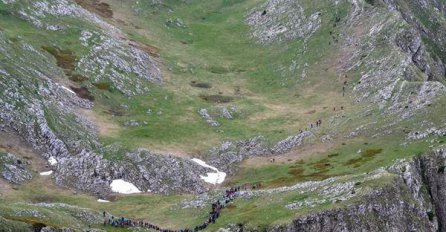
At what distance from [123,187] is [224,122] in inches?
1563

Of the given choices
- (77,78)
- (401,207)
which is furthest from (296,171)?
(77,78)

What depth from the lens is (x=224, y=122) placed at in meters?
146

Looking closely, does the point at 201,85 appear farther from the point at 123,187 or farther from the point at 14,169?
the point at 14,169

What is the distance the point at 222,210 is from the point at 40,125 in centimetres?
4653

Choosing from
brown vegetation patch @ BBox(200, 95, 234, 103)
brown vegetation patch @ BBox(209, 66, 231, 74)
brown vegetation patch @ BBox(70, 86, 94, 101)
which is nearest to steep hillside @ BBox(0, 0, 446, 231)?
brown vegetation patch @ BBox(209, 66, 231, 74)

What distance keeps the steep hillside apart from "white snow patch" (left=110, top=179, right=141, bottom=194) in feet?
2.89

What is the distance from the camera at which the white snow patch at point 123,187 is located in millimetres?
113688

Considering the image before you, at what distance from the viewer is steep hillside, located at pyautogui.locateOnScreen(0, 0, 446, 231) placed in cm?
9669

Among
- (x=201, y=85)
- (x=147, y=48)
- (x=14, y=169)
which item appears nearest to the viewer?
(x=14, y=169)

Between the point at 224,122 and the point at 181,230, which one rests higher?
the point at 224,122

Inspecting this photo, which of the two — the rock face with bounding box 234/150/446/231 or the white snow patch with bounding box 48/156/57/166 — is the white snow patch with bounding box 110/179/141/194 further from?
the rock face with bounding box 234/150/446/231

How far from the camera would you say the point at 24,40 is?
5945 inches

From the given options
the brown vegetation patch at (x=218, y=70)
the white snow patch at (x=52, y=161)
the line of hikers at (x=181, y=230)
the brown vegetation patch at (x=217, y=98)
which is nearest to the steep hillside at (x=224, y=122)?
the white snow patch at (x=52, y=161)

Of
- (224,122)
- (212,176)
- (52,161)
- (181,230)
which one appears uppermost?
(224,122)
